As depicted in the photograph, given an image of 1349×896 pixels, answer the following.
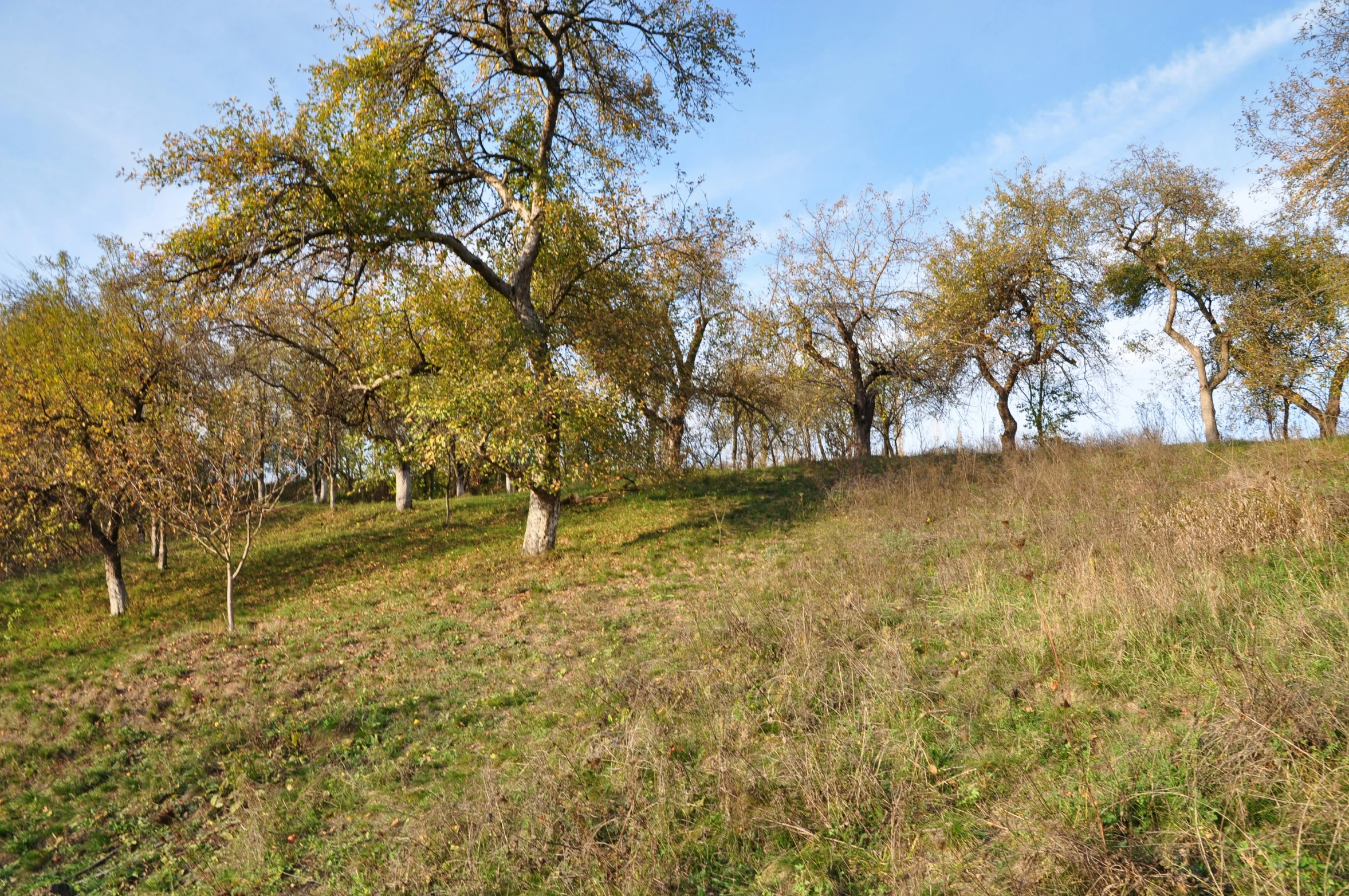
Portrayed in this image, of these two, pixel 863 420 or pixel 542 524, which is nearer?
pixel 542 524

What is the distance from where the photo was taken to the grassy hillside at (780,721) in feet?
12.3

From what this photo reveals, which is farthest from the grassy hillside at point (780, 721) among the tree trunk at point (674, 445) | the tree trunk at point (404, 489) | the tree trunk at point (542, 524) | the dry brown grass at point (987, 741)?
the tree trunk at point (404, 489)

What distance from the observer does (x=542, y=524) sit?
15.4 metres

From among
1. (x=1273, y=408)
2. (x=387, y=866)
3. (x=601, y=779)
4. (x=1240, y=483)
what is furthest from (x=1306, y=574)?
(x=1273, y=408)

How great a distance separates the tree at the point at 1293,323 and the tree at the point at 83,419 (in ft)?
87.7

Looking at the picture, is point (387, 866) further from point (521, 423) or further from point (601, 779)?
point (521, 423)

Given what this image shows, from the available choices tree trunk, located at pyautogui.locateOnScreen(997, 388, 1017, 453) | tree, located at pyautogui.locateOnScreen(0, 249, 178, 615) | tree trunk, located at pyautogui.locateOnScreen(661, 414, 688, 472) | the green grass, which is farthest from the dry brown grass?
tree trunk, located at pyautogui.locateOnScreen(997, 388, 1017, 453)

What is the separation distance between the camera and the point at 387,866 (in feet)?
16.3

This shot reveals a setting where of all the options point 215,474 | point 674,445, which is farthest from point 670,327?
point 215,474

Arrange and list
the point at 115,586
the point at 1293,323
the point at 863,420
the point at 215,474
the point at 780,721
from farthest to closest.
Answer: the point at 863,420 → the point at 1293,323 → the point at 115,586 → the point at 215,474 → the point at 780,721

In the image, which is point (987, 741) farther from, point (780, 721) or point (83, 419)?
point (83, 419)

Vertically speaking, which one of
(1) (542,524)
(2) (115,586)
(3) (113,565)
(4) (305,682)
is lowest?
(4) (305,682)

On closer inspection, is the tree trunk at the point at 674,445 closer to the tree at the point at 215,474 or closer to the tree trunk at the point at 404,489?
the tree at the point at 215,474

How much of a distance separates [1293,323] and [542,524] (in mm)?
21296
